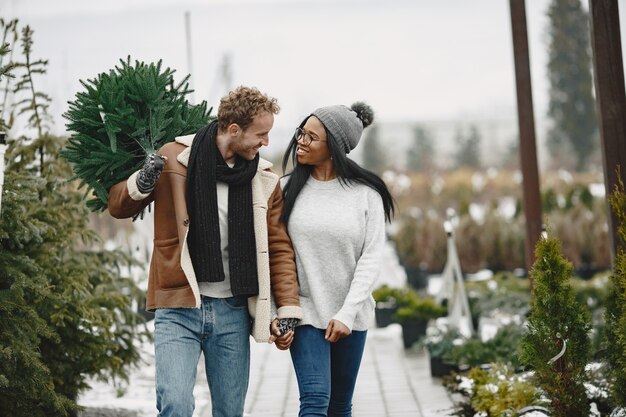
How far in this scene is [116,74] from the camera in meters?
3.96

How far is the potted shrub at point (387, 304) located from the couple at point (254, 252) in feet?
20.6

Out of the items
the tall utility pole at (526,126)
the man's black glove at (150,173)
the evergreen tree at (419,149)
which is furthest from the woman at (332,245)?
the evergreen tree at (419,149)

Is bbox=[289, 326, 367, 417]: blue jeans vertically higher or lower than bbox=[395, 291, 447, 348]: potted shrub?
higher

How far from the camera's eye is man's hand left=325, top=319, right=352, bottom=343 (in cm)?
398

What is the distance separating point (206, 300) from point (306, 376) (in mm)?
504

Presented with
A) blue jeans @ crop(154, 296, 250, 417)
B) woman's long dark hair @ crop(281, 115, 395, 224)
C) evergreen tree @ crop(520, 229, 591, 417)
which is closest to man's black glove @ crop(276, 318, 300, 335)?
blue jeans @ crop(154, 296, 250, 417)

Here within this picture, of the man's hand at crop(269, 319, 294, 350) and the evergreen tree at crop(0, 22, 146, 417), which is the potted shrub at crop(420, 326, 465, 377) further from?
the man's hand at crop(269, 319, 294, 350)

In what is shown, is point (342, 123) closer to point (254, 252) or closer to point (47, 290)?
point (254, 252)

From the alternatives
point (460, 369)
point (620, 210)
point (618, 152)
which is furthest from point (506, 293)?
point (620, 210)

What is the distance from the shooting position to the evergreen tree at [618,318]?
444 cm

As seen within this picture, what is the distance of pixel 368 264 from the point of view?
13.5 feet

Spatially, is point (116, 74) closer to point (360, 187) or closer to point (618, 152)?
point (360, 187)

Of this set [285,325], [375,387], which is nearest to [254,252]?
[285,325]

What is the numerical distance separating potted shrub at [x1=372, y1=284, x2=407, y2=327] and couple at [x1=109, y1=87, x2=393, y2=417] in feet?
20.6
